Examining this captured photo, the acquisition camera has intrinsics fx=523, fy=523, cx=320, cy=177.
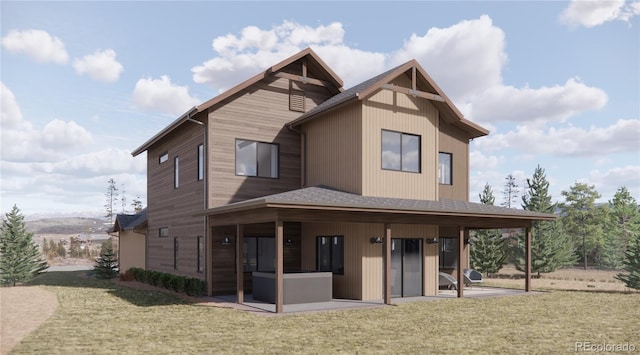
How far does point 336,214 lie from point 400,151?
13.4 feet

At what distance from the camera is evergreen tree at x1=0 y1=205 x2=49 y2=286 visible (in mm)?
24266

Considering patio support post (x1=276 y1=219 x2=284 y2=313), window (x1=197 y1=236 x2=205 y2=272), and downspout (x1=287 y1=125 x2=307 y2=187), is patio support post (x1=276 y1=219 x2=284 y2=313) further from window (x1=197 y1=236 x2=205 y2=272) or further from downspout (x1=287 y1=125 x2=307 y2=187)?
downspout (x1=287 y1=125 x2=307 y2=187)

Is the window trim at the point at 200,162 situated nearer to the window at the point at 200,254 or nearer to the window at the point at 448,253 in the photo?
the window at the point at 200,254

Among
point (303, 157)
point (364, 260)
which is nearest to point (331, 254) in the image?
point (364, 260)

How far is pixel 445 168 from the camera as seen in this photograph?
21734 millimetres

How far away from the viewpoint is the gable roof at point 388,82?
16.5 m

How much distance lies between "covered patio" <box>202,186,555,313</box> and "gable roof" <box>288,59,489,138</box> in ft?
9.21

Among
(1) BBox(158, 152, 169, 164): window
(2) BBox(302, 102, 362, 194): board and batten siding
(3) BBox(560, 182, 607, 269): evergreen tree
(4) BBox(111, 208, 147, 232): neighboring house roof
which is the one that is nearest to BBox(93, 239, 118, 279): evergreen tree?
(4) BBox(111, 208, 147, 232): neighboring house roof

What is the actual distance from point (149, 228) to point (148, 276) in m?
3.09

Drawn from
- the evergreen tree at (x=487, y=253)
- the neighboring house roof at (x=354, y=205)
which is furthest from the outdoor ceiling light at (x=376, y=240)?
the evergreen tree at (x=487, y=253)

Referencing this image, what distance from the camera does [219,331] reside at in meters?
10.9

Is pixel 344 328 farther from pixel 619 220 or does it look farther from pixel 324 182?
pixel 619 220

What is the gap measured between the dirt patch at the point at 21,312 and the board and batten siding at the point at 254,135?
19.4 feet

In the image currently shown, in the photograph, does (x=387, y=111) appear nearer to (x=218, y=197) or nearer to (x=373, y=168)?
(x=373, y=168)
